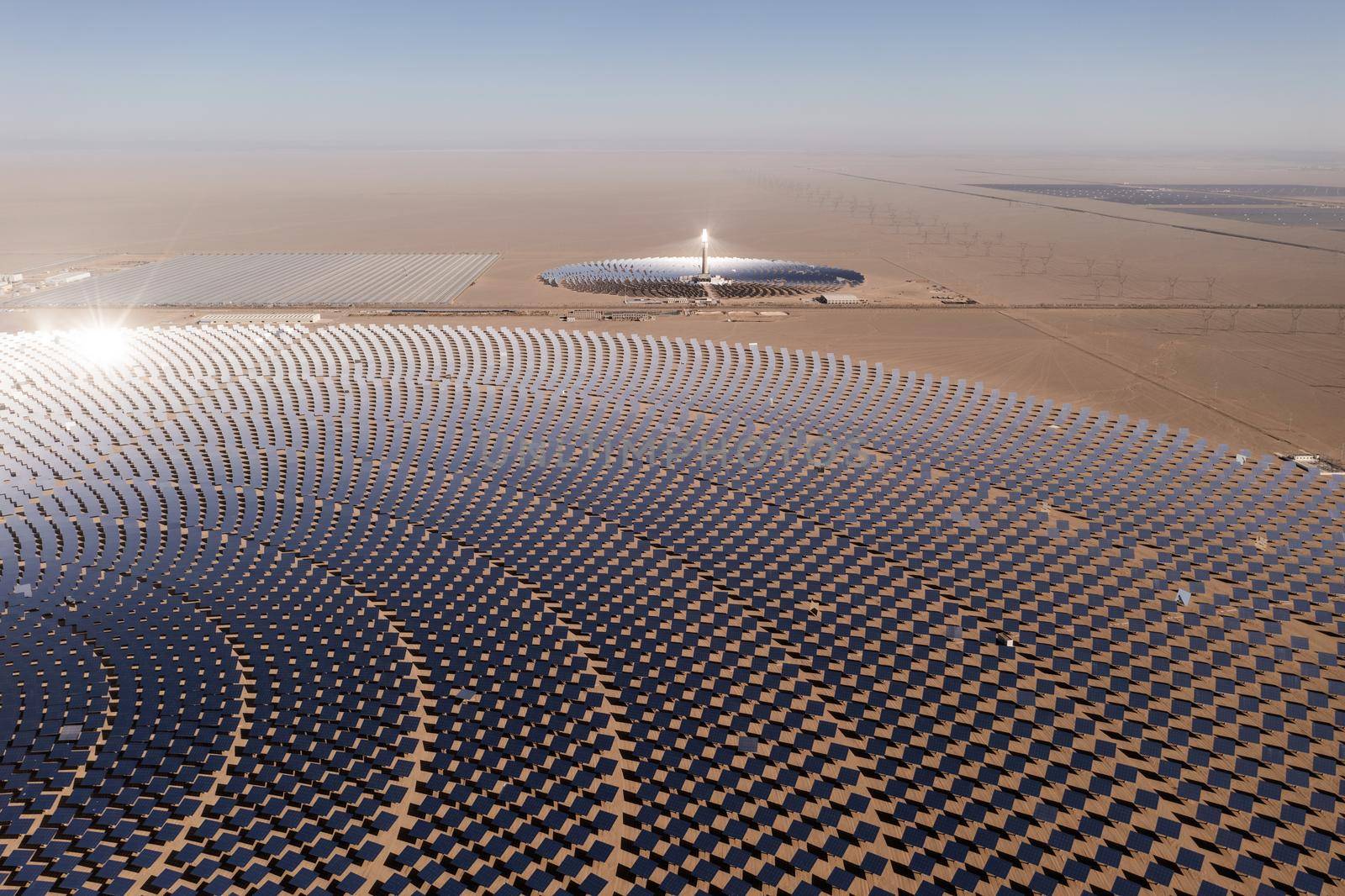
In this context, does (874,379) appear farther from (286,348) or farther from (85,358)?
(85,358)

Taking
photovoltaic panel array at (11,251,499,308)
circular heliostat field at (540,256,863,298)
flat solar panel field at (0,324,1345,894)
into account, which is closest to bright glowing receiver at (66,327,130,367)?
flat solar panel field at (0,324,1345,894)

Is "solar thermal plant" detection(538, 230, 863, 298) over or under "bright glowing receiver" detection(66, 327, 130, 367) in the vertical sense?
over

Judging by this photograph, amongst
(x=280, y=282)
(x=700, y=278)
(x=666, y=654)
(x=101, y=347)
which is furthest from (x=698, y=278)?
(x=666, y=654)

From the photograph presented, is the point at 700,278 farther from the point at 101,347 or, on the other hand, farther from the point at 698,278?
the point at 101,347

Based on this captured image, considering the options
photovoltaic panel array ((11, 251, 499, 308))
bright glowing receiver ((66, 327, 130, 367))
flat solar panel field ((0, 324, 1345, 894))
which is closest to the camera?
flat solar panel field ((0, 324, 1345, 894))

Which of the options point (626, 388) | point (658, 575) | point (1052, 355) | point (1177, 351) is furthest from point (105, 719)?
point (1177, 351)

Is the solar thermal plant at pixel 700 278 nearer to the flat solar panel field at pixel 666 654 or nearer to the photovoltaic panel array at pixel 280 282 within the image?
the photovoltaic panel array at pixel 280 282

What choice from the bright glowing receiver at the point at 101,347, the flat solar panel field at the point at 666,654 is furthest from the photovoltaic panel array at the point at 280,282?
the flat solar panel field at the point at 666,654

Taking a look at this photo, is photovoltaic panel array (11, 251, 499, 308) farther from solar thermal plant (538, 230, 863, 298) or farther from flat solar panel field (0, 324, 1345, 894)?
flat solar panel field (0, 324, 1345, 894)
